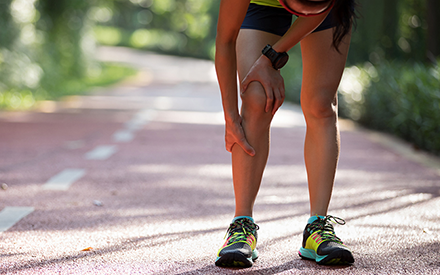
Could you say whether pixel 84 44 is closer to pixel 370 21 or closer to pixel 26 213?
pixel 370 21

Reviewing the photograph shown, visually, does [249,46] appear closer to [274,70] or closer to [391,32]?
[274,70]


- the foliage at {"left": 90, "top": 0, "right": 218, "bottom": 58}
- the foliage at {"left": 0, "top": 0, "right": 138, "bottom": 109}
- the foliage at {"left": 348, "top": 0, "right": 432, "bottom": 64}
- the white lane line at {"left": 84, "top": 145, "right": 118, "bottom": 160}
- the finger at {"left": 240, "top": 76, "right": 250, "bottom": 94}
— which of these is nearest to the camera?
the finger at {"left": 240, "top": 76, "right": 250, "bottom": 94}

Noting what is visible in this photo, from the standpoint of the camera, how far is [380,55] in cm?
1350

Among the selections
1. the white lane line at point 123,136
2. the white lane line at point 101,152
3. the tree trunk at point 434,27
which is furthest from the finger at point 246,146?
the tree trunk at point 434,27

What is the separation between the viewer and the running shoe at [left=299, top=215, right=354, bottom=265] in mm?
2566

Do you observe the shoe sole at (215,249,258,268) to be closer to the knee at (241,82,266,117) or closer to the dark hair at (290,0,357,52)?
the knee at (241,82,266,117)

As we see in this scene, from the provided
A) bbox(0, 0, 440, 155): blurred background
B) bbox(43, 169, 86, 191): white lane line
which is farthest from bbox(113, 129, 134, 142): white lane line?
bbox(0, 0, 440, 155): blurred background

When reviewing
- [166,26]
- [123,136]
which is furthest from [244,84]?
[166,26]

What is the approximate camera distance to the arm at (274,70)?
8.14 feet

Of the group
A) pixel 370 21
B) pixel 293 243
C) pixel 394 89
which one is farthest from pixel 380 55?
pixel 293 243

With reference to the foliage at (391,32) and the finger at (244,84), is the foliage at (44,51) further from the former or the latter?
the finger at (244,84)

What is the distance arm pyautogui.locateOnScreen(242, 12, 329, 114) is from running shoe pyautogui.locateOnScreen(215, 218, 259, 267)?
0.56 meters

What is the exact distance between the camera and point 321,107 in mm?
2703

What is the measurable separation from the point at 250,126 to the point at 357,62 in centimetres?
1224
